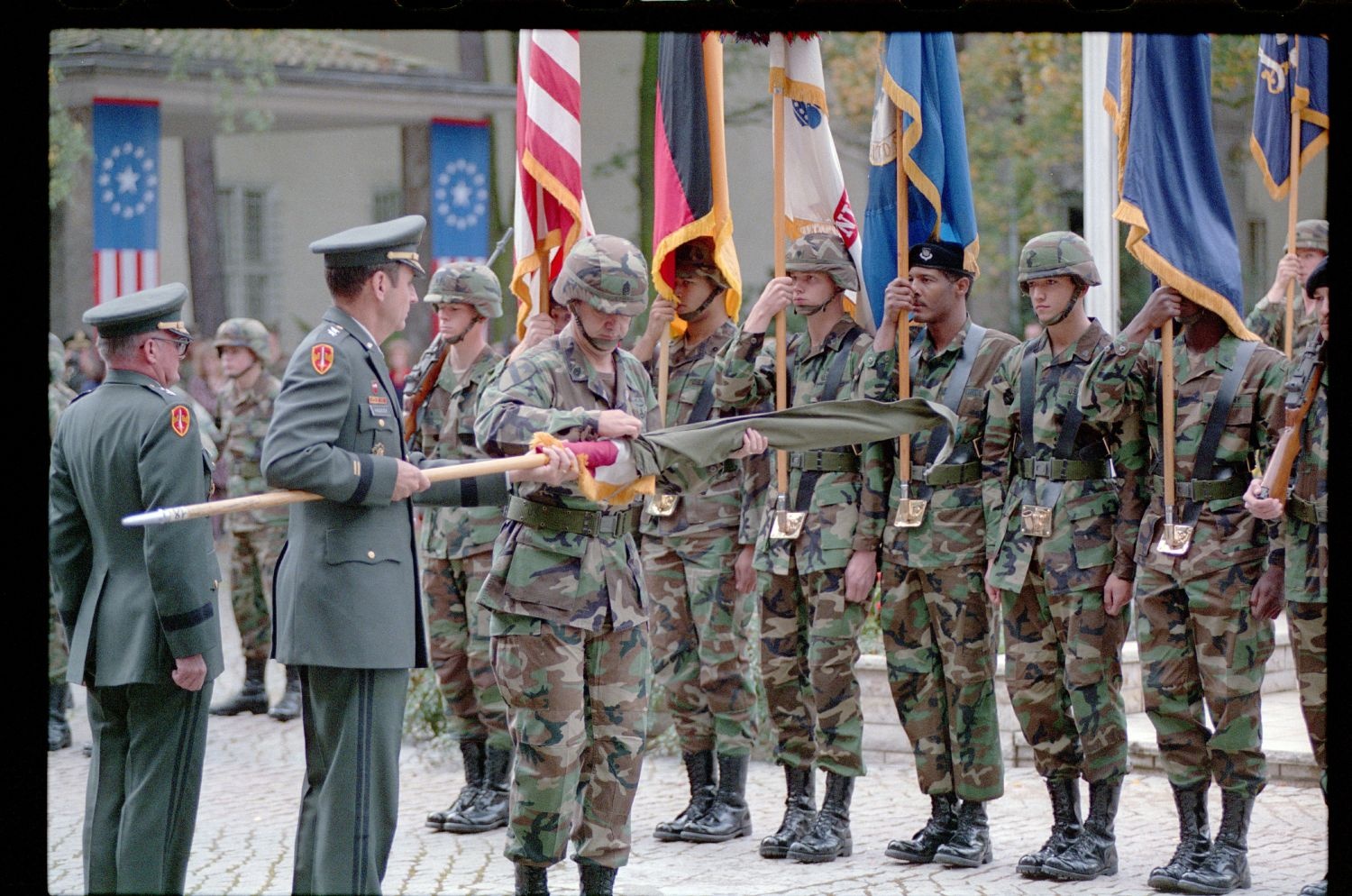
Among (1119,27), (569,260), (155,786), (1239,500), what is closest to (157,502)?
(155,786)

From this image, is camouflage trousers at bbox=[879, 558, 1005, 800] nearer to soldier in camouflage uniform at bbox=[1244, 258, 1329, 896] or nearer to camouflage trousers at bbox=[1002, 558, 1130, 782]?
camouflage trousers at bbox=[1002, 558, 1130, 782]

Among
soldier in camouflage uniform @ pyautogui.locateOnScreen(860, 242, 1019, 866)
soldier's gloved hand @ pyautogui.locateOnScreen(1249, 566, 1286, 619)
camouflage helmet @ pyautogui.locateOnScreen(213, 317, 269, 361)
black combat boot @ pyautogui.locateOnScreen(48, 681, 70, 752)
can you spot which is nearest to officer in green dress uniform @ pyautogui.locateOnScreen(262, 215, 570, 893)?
soldier in camouflage uniform @ pyautogui.locateOnScreen(860, 242, 1019, 866)

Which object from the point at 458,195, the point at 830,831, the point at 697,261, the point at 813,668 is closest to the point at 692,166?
the point at 697,261

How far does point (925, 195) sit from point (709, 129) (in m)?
1.08

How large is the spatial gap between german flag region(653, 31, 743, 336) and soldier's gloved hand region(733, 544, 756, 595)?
1.14 metres

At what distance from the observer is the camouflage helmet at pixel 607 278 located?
19.1 ft

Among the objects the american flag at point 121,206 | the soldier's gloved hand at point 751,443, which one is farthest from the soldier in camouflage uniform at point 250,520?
the american flag at point 121,206

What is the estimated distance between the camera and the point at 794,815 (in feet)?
22.8

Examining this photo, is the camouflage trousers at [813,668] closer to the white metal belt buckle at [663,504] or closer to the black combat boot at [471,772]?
the white metal belt buckle at [663,504]

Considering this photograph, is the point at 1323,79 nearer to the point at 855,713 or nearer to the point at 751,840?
the point at 855,713

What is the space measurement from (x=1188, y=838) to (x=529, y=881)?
252 cm

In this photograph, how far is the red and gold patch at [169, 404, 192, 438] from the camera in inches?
212

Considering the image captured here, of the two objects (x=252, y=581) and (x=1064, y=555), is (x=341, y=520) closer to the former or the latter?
(x=1064, y=555)

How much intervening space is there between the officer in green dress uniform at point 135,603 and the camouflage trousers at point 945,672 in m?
2.78
